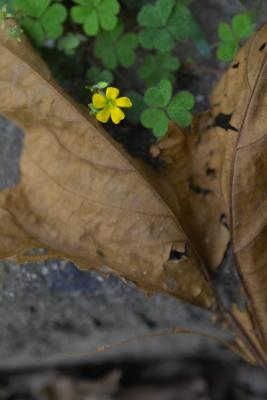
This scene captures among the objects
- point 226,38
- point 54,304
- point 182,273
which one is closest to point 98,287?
point 54,304

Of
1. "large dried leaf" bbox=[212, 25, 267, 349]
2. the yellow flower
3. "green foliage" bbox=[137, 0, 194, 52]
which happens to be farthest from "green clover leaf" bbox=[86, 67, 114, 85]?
"large dried leaf" bbox=[212, 25, 267, 349]

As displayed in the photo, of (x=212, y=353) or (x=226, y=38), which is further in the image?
(x=212, y=353)

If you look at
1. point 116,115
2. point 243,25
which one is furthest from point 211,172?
point 243,25

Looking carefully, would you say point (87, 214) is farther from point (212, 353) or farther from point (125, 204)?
point (212, 353)

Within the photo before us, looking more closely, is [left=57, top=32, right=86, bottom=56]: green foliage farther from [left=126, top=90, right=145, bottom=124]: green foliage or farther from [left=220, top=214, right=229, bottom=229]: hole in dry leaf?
[left=220, top=214, right=229, bottom=229]: hole in dry leaf

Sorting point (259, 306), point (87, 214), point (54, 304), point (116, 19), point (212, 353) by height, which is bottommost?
point (212, 353)

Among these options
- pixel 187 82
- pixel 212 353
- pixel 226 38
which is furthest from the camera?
pixel 212 353

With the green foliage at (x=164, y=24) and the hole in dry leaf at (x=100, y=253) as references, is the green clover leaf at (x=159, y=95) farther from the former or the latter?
the hole in dry leaf at (x=100, y=253)
